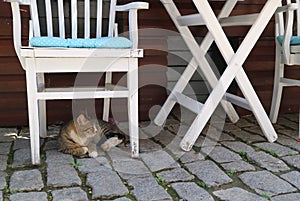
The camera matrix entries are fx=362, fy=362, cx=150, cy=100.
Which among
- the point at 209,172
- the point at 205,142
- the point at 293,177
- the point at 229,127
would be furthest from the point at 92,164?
the point at 229,127

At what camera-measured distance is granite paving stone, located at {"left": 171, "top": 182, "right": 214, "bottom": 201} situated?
1359mm

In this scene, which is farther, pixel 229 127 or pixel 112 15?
pixel 229 127

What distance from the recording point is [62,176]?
1547mm

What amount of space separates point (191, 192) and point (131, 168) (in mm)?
343

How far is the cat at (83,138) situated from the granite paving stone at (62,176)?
0.15 meters

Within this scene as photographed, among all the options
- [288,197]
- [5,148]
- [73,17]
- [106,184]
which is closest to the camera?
[288,197]

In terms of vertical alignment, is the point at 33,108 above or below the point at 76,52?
below

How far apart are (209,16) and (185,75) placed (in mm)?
572

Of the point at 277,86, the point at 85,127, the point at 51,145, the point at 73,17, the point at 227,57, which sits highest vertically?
the point at 73,17

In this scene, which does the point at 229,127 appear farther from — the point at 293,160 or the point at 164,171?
the point at 164,171

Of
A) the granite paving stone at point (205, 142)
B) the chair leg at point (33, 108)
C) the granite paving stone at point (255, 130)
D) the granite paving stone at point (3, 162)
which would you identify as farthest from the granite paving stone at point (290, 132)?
the granite paving stone at point (3, 162)

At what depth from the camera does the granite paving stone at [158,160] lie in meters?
1.67

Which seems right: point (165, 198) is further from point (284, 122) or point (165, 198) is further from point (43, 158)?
point (284, 122)

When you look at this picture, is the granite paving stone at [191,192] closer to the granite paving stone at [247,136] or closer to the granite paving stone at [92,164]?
the granite paving stone at [92,164]
